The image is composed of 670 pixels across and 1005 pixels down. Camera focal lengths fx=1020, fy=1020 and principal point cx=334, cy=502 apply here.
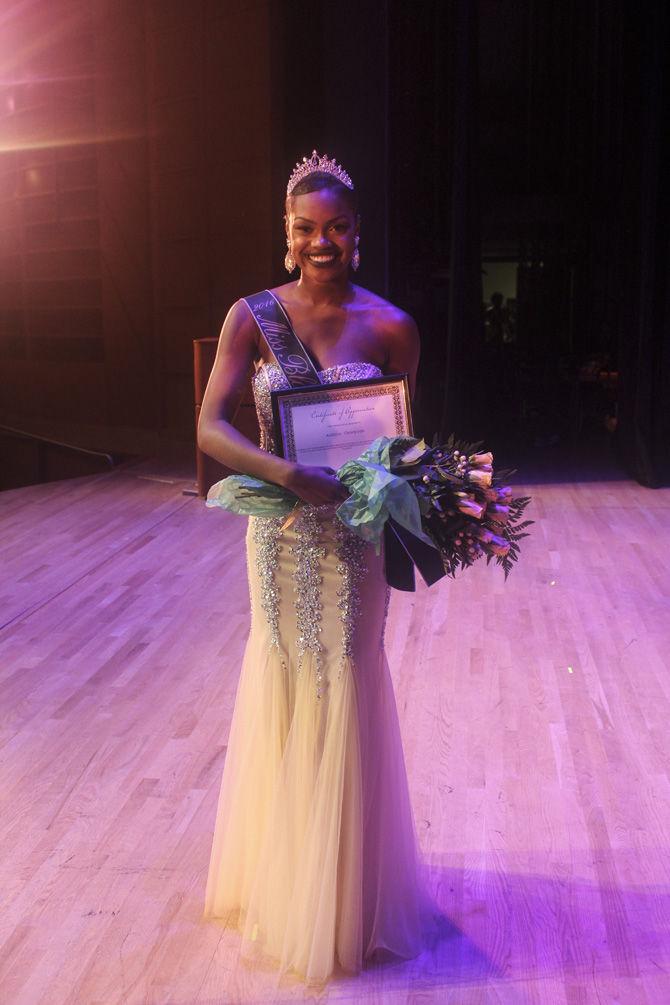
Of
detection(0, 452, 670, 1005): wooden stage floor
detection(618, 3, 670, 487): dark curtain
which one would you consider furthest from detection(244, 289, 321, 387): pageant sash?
detection(618, 3, 670, 487): dark curtain

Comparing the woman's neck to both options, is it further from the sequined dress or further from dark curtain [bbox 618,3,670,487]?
dark curtain [bbox 618,3,670,487]

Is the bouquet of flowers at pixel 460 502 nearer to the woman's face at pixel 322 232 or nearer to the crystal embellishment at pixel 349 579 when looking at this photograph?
the crystal embellishment at pixel 349 579

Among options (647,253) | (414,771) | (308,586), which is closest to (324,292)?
(308,586)

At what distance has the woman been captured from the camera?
2021 mm

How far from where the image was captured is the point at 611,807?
282 centimetres

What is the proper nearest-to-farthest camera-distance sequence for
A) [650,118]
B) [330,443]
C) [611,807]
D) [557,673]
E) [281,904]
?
[330,443]
[281,904]
[611,807]
[557,673]
[650,118]

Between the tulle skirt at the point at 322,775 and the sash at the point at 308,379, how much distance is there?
11 centimetres

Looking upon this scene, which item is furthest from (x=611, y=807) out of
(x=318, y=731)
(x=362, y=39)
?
(x=362, y=39)

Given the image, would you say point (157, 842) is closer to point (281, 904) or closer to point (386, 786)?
point (281, 904)

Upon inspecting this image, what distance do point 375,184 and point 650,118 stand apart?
2187 mm

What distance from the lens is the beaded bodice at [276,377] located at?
201 cm

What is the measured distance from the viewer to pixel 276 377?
2.01m

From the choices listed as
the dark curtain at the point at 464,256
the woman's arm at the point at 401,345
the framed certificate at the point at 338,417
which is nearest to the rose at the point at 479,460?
the framed certificate at the point at 338,417

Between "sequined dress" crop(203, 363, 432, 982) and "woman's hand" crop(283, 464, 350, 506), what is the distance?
0.52ft
